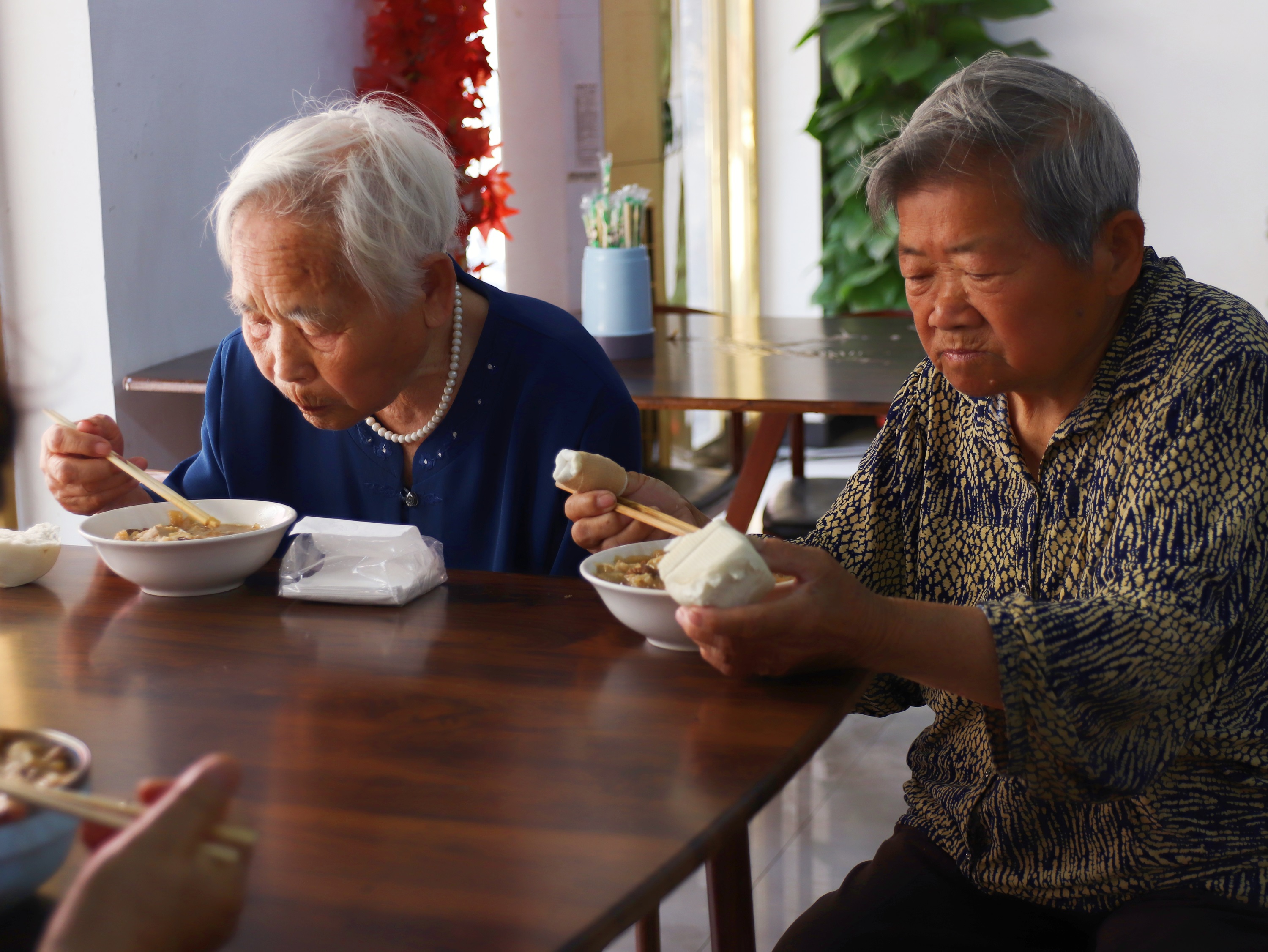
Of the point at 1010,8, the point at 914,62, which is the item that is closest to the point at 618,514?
the point at 914,62

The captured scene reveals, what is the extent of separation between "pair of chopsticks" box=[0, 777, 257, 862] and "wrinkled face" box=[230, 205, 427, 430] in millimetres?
813

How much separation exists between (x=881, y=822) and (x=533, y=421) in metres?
1.44

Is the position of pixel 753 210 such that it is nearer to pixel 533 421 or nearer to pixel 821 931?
pixel 533 421

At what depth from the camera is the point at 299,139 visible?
1438 millimetres

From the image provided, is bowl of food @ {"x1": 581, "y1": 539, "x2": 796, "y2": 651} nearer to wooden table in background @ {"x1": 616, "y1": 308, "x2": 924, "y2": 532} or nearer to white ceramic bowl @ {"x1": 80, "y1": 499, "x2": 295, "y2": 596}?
white ceramic bowl @ {"x1": 80, "y1": 499, "x2": 295, "y2": 596}

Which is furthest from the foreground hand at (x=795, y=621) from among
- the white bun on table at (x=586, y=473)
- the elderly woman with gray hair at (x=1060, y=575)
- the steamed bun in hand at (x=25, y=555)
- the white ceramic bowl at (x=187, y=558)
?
the steamed bun in hand at (x=25, y=555)

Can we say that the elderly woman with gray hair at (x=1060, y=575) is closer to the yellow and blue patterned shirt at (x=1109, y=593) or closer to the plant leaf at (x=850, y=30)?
the yellow and blue patterned shirt at (x=1109, y=593)

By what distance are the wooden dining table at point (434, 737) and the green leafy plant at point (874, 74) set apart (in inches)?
174

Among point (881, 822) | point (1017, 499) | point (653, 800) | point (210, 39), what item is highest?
point (210, 39)

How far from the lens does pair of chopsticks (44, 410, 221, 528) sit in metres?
1.45

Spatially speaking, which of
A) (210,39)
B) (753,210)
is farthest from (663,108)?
(210,39)

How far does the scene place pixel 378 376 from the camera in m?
1.51

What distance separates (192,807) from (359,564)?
0.76m

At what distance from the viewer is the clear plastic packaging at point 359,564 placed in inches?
52.2
